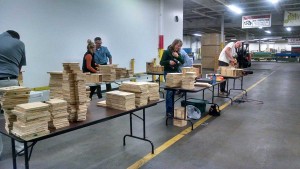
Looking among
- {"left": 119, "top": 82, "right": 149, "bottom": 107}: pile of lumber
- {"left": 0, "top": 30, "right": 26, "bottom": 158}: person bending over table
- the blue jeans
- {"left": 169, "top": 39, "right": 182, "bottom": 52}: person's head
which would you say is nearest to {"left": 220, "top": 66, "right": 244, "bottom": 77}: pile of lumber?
{"left": 169, "top": 39, "right": 182, "bottom": 52}: person's head

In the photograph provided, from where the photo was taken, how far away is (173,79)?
168 inches

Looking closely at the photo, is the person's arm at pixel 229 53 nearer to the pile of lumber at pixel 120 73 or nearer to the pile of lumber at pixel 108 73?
the pile of lumber at pixel 120 73

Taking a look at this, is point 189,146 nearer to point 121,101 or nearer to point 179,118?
point 179,118

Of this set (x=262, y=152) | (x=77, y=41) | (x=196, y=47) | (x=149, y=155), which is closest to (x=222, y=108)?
(x=262, y=152)

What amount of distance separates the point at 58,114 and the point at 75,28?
5005 mm

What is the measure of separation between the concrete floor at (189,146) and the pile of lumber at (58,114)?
3.10 feet

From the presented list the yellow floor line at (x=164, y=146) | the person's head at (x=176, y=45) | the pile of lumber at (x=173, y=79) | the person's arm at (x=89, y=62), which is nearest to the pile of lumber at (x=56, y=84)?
the yellow floor line at (x=164, y=146)

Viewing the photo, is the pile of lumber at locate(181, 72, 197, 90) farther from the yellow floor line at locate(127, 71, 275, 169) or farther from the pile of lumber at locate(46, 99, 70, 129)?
the pile of lumber at locate(46, 99, 70, 129)

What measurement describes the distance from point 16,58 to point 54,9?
351 cm

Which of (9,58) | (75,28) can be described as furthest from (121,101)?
(75,28)

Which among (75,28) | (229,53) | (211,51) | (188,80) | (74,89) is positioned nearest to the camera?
(74,89)

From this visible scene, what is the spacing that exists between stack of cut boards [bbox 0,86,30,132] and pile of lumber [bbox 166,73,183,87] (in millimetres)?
2542

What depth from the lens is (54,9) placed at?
6.20m

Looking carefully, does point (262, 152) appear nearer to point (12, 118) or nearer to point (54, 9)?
point (12, 118)
